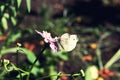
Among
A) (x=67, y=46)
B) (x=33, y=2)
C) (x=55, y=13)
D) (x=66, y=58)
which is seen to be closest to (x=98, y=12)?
(x=55, y=13)

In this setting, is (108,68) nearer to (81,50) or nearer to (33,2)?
(81,50)

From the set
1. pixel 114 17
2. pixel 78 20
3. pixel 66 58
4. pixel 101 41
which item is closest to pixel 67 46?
pixel 66 58

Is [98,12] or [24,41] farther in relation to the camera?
[98,12]

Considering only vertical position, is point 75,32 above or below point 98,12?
below

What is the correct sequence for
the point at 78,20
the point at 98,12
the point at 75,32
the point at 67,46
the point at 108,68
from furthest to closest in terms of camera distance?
the point at 98,12 → the point at 78,20 → the point at 75,32 → the point at 108,68 → the point at 67,46

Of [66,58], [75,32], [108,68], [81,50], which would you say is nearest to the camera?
[66,58]

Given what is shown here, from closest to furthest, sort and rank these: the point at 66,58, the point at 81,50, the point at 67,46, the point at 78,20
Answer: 1. the point at 67,46
2. the point at 66,58
3. the point at 81,50
4. the point at 78,20

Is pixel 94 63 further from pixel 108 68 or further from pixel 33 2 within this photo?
pixel 33 2

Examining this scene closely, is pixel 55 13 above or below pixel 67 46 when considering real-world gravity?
above

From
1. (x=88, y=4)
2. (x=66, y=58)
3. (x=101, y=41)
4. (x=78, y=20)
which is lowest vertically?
(x=66, y=58)
